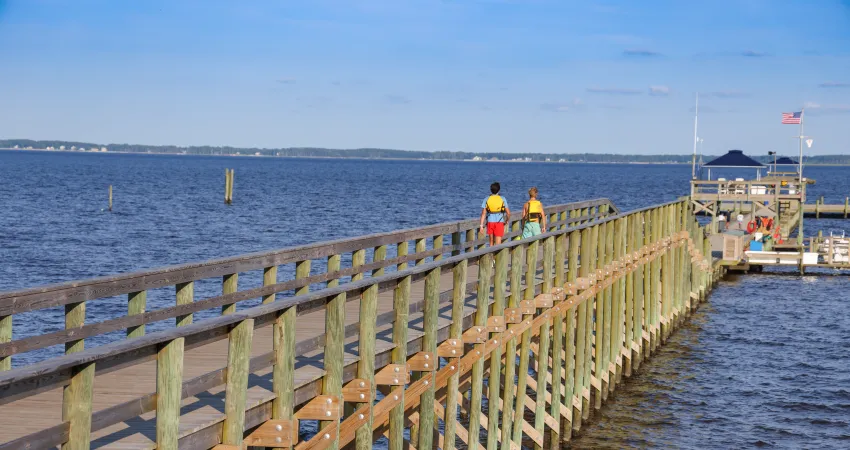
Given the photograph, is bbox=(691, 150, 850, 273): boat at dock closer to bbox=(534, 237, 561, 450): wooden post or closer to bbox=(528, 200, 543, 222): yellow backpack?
bbox=(528, 200, 543, 222): yellow backpack

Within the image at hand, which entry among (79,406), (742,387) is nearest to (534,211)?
(742,387)

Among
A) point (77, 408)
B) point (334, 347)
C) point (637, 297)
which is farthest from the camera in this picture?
point (637, 297)

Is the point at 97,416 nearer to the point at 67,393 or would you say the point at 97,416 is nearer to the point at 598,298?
the point at 67,393

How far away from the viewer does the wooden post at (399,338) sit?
29.8 feet

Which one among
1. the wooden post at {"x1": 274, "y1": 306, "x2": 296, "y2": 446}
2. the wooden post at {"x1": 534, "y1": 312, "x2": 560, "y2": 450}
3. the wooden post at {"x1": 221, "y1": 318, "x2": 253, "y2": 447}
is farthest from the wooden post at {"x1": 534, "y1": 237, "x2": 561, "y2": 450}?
the wooden post at {"x1": 221, "y1": 318, "x2": 253, "y2": 447}

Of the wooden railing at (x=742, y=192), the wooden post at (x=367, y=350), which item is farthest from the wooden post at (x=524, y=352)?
the wooden railing at (x=742, y=192)

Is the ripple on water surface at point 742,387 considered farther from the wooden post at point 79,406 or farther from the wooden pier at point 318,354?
the wooden post at point 79,406

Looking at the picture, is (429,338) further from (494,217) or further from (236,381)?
(494,217)

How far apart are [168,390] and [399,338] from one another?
12.5 feet

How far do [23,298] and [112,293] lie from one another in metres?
1.10

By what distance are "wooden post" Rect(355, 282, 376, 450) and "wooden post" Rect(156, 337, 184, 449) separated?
2.84 meters

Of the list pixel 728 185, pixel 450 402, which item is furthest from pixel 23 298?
pixel 728 185

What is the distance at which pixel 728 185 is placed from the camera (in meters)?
48.7

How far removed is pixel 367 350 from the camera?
8.52 m
